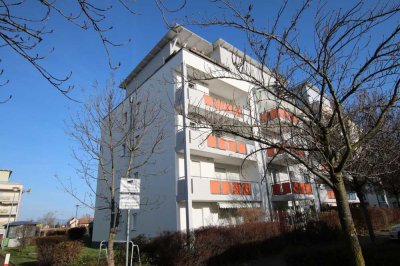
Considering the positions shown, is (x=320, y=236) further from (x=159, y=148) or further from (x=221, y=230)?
(x=159, y=148)

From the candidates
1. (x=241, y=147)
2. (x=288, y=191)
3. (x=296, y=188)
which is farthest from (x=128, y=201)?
(x=296, y=188)

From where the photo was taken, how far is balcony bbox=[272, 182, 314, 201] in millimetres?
19875

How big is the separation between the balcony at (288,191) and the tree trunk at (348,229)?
1554 cm

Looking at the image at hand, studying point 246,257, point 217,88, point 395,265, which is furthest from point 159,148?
point 395,265

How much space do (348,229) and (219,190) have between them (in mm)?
12099

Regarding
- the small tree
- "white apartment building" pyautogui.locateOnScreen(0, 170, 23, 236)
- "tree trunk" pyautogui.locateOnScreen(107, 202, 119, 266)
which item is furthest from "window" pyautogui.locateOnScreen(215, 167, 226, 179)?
"white apartment building" pyautogui.locateOnScreen(0, 170, 23, 236)

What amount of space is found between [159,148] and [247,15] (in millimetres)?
14756

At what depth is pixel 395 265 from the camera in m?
7.16

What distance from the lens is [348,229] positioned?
4824mm

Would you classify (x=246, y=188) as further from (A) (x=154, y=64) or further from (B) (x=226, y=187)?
(A) (x=154, y=64)

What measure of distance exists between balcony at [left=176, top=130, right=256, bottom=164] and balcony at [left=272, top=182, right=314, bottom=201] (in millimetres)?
2764

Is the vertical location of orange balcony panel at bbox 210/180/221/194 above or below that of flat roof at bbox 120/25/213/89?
below

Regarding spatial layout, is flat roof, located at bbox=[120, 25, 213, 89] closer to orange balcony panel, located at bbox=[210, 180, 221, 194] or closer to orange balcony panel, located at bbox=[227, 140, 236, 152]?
orange balcony panel, located at bbox=[227, 140, 236, 152]

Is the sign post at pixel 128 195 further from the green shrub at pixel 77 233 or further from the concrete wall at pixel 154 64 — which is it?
the green shrub at pixel 77 233
